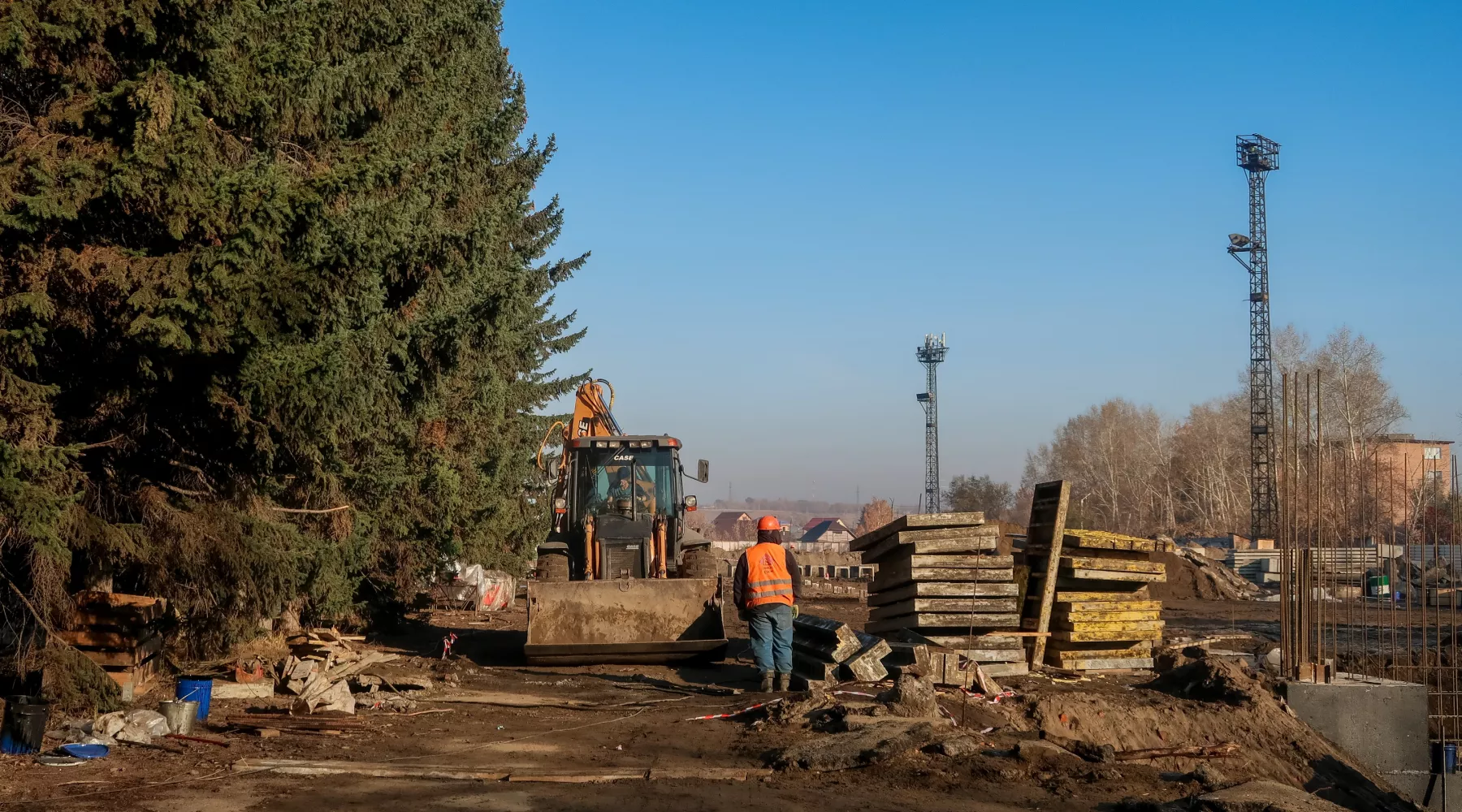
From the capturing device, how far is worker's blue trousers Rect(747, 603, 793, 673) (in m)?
12.4

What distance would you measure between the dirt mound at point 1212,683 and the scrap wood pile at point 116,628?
391 inches

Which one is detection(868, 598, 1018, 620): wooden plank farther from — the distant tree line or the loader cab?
the distant tree line

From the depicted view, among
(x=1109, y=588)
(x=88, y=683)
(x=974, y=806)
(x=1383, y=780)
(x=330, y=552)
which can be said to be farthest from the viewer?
(x=1109, y=588)

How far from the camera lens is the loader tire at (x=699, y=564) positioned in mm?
17078

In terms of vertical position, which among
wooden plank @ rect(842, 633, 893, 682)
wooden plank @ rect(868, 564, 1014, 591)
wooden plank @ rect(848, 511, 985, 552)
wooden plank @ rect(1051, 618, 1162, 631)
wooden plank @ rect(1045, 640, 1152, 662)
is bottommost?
wooden plank @ rect(1045, 640, 1152, 662)

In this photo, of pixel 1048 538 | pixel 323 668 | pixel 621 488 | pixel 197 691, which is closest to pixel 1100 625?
pixel 1048 538

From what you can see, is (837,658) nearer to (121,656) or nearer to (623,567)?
(623,567)

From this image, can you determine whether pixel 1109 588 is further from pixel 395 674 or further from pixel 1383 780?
pixel 395 674

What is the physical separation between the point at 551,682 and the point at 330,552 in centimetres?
310

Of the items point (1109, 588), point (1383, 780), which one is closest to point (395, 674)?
point (1109, 588)

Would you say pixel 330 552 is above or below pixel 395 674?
above

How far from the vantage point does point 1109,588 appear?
47.1ft

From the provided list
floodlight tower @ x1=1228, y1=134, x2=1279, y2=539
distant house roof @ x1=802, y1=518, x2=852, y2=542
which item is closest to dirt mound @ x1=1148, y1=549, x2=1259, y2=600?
floodlight tower @ x1=1228, y1=134, x2=1279, y2=539

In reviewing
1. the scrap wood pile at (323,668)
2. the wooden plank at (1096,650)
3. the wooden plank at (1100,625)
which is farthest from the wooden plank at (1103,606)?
the scrap wood pile at (323,668)
